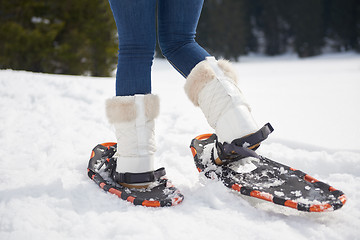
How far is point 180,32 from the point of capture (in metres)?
1.02

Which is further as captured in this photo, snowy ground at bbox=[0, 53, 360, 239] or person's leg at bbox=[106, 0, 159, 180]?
person's leg at bbox=[106, 0, 159, 180]

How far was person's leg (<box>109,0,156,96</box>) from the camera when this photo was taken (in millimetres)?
924

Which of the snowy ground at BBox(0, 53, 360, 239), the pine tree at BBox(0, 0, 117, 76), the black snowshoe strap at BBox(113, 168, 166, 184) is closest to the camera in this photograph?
the snowy ground at BBox(0, 53, 360, 239)

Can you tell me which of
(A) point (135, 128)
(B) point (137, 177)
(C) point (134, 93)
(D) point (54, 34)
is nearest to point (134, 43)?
(C) point (134, 93)

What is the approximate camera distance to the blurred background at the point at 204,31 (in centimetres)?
522

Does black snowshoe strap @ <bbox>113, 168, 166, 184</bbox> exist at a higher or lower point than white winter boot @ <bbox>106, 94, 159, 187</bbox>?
lower

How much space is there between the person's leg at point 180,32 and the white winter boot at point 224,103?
0.21ft

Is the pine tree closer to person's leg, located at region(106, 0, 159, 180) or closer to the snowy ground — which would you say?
the snowy ground

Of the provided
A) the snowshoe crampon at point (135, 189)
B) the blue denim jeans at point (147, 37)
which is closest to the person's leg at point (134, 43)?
the blue denim jeans at point (147, 37)

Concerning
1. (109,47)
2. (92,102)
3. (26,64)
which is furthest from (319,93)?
(26,64)

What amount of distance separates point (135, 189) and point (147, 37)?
0.46m

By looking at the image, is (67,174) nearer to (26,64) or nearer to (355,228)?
(355,228)

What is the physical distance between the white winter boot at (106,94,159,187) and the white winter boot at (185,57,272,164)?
0.14 m

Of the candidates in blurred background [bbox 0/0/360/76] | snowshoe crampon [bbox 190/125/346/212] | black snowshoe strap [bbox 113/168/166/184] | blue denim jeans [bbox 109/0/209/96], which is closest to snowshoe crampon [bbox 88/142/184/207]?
black snowshoe strap [bbox 113/168/166/184]
